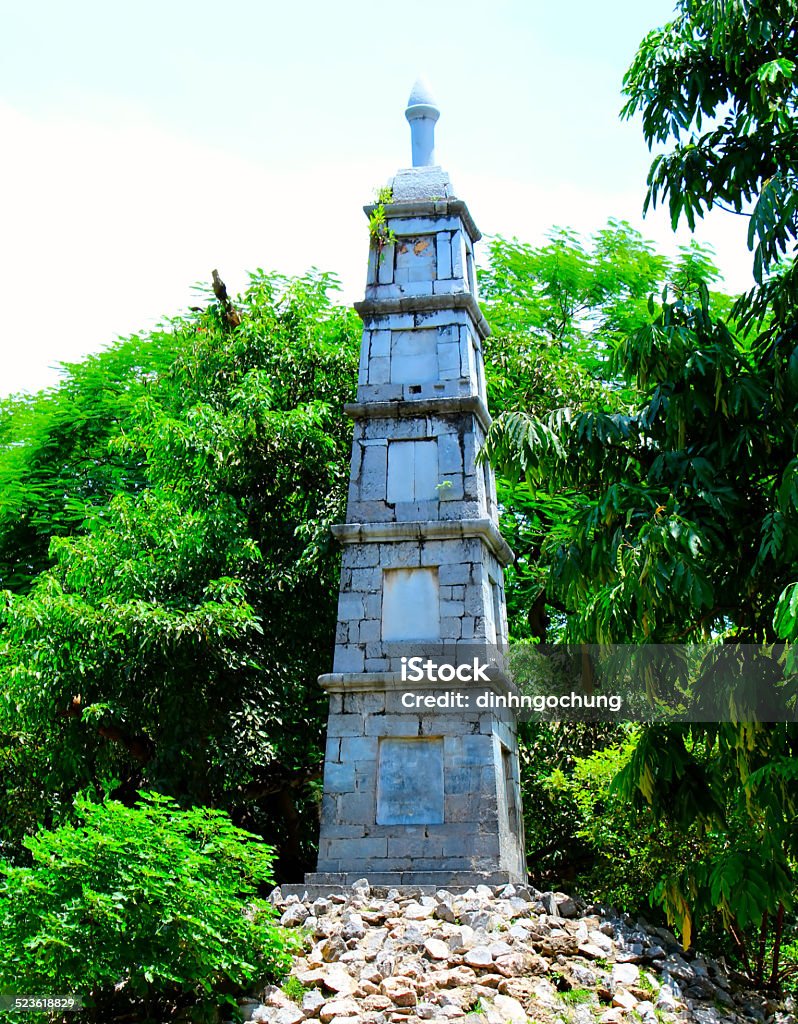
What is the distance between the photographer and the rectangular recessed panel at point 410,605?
11.4 metres

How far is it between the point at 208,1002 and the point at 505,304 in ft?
37.8

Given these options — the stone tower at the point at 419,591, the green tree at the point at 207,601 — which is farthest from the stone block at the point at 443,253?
the green tree at the point at 207,601

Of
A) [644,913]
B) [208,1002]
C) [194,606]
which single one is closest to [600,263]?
[194,606]

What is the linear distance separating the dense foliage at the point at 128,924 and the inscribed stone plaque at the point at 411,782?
2811mm

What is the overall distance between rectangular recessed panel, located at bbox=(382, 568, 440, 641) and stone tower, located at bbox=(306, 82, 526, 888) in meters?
0.01

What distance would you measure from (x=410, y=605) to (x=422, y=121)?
277 inches

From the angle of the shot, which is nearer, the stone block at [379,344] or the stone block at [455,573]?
the stone block at [455,573]

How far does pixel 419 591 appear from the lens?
38.2ft

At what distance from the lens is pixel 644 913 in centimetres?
1273

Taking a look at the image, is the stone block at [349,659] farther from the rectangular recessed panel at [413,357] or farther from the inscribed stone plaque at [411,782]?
the rectangular recessed panel at [413,357]

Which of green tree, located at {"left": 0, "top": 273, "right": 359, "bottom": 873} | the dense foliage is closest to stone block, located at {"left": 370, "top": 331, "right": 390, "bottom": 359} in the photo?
green tree, located at {"left": 0, "top": 273, "right": 359, "bottom": 873}

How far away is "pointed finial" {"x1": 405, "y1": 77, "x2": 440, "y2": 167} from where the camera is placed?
47.4 ft

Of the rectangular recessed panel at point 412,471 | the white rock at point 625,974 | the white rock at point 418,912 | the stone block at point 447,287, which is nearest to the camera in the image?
the white rock at point 625,974

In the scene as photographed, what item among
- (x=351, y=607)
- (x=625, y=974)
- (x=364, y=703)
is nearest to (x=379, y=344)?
(x=351, y=607)
